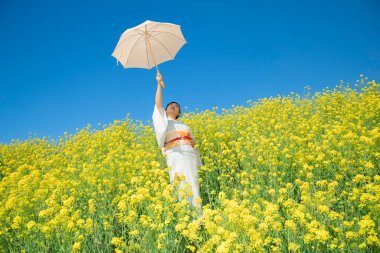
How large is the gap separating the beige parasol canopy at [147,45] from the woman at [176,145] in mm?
1011

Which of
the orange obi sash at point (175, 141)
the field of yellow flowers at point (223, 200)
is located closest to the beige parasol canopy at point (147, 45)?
the orange obi sash at point (175, 141)

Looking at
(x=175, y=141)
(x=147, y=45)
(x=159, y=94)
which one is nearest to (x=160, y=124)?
(x=175, y=141)

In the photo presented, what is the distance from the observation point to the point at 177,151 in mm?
5051

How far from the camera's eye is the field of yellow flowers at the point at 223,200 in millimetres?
3145

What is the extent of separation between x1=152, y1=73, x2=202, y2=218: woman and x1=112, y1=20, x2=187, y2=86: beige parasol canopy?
1011 mm

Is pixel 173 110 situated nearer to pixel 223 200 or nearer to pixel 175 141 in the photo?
pixel 175 141

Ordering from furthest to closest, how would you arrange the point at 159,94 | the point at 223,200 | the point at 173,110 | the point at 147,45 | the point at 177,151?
the point at 147,45 → the point at 173,110 → the point at 159,94 → the point at 177,151 → the point at 223,200

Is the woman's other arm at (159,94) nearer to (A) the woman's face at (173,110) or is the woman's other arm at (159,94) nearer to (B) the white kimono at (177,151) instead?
(B) the white kimono at (177,151)

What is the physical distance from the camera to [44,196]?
4.80m

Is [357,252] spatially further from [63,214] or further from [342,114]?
[342,114]

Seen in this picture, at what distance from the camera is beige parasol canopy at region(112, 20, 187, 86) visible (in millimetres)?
5773

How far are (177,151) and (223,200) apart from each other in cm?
146

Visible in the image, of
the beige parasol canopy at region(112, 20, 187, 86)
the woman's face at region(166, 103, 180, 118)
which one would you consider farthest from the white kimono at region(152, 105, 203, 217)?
the beige parasol canopy at region(112, 20, 187, 86)

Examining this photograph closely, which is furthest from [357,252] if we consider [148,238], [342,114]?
[342,114]
